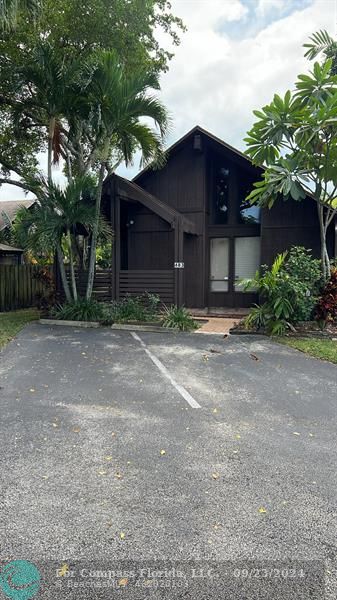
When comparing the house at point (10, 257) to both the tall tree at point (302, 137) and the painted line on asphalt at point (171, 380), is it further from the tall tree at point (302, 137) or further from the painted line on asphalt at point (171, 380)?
the tall tree at point (302, 137)

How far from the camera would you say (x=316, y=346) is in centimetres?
779

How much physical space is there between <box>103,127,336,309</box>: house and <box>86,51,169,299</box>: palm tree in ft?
6.34

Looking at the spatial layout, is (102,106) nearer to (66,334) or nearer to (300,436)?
(66,334)

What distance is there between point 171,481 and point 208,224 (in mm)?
10941

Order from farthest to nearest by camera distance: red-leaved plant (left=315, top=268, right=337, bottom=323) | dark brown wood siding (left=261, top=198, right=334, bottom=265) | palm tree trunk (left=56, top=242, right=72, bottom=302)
Result: dark brown wood siding (left=261, top=198, right=334, bottom=265)
palm tree trunk (left=56, top=242, right=72, bottom=302)
red-leaved plant (left=315, top=268, right=337, bottom=323)

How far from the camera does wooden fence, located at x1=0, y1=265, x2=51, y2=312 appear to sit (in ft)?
44.7

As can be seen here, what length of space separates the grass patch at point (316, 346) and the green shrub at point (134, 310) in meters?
3.46

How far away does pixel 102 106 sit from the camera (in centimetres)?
964

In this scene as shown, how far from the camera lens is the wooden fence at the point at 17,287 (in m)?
13.6

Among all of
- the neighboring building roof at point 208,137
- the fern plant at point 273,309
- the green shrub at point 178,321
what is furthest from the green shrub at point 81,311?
the neighboring building roof at point 208,137

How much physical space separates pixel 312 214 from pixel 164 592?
37.1 feet

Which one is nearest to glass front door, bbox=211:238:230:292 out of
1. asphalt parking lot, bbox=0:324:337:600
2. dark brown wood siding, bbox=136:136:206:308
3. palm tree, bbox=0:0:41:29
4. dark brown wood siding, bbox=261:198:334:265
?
dark brown wood siding, bbox=136:136:206:308

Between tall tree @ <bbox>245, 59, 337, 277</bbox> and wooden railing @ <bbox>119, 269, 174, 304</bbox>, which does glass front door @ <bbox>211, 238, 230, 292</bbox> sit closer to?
wooden railing @ <bbox>119, 269, 174, 304</bbox>

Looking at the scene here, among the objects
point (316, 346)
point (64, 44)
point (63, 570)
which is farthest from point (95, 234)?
point (63, 570)
